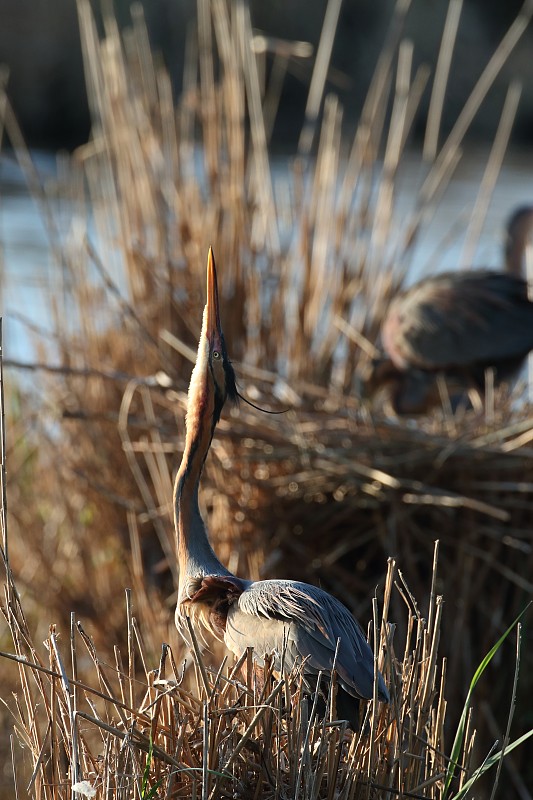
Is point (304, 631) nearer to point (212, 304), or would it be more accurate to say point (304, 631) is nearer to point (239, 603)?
point (239, 603)

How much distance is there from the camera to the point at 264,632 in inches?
76.4

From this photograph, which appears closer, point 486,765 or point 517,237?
point 486,765

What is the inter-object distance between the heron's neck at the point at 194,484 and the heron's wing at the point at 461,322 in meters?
1.90

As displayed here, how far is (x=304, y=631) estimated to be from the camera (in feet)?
6.24

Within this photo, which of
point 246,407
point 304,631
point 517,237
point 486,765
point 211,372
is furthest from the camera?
point 517,237

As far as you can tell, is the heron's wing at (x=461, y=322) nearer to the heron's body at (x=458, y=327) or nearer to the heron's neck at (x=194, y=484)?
the heron's body at (x=458, y=327)

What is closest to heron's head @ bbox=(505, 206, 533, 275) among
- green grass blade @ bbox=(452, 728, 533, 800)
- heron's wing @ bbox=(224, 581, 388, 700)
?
heron's wing @ bbox=(224, 581, 388, 700)

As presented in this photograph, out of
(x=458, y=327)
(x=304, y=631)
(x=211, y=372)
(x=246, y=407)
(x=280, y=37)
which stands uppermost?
(x=280, y=37)

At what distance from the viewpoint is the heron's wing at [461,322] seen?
392 cm

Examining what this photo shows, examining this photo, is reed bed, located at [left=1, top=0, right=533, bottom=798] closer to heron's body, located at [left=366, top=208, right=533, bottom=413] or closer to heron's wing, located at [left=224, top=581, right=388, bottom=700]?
heron's body, located at [left=366, top=208, right=533, bottom=413]

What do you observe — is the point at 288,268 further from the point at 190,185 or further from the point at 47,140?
the point at 47,140

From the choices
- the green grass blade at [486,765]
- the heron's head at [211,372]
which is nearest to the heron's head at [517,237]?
the heron's head at [211,372]

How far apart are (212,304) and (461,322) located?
2106 mm

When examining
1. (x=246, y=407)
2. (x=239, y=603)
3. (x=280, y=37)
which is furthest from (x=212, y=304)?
(x=280, y=37)
